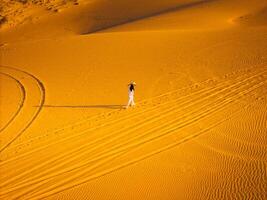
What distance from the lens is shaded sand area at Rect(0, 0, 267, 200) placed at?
34.4 feet

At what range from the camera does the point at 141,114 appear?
14.5m

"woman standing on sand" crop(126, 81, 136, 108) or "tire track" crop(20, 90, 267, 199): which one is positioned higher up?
"woman standing on sand" crop(126, 81, 136, 108)

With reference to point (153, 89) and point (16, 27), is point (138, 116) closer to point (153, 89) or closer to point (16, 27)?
point (153, 89)

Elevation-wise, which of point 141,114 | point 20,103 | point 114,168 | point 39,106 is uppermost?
point 20,103

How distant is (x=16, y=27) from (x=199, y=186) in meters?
26.5

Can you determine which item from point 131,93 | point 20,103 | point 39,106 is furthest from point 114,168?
point 20,103

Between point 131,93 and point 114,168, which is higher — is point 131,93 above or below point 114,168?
above

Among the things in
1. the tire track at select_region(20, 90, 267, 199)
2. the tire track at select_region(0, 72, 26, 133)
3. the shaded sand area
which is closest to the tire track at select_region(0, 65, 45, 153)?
the shaded sand area

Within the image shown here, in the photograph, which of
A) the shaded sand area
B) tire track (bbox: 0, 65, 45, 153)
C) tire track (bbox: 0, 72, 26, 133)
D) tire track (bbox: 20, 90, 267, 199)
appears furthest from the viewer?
tire track (bbox: 0, 72, 26, 133)

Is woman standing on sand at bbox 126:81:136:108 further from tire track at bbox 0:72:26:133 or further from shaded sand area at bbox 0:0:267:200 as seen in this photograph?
tire track at bbox 0:72:26:133

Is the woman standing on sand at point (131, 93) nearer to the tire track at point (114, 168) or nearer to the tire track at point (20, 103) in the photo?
the tire track at point (114, 168)

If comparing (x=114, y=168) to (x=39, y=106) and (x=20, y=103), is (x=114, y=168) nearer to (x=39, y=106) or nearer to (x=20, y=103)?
(x=39, y=106)

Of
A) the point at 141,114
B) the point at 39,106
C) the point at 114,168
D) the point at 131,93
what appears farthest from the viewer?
the point at 39,106

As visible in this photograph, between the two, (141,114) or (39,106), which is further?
(39,106)
